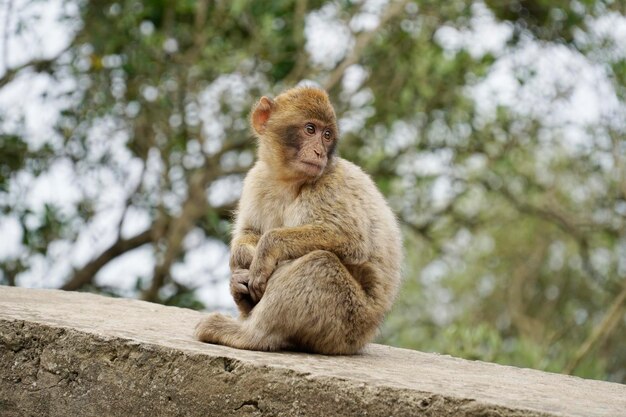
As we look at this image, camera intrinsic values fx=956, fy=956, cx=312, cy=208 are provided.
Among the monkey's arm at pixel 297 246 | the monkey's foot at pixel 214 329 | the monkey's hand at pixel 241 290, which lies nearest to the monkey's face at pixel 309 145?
the monkey's arm at pixel 297 246

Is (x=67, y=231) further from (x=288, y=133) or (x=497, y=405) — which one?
(x=497, y=405)

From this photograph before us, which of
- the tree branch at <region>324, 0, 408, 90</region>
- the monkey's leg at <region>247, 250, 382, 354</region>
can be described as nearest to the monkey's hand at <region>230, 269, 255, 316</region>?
the monkey's leg at <region>247, 250, 382, 354</region>

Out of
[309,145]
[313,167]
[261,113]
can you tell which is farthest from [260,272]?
[261,113]

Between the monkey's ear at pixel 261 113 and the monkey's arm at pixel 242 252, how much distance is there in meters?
0.66

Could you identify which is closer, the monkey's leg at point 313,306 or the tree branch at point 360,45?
the monkey's leg at point 313,306

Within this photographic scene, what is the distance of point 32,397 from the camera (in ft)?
16.5

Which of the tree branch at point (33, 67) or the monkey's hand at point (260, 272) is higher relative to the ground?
the monkey's hand at point (260, 272)

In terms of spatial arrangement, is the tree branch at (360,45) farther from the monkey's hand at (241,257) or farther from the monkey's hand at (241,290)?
the monkey's hand at (241,290)

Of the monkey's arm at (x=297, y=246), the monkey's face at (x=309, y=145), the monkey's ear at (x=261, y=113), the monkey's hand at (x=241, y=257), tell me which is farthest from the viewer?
the monkey's ear at (x=261, y=113)

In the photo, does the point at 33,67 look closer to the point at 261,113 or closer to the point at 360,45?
the point at 360,45

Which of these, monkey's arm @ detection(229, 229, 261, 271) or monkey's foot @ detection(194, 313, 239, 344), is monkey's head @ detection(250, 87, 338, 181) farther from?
monkey's foot @ detection(194, 313, 239, 344)

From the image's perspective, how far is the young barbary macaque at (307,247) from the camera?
4961 mm

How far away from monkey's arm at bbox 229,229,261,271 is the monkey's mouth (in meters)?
0.54

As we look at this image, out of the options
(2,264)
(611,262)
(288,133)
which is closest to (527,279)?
(611,262)
